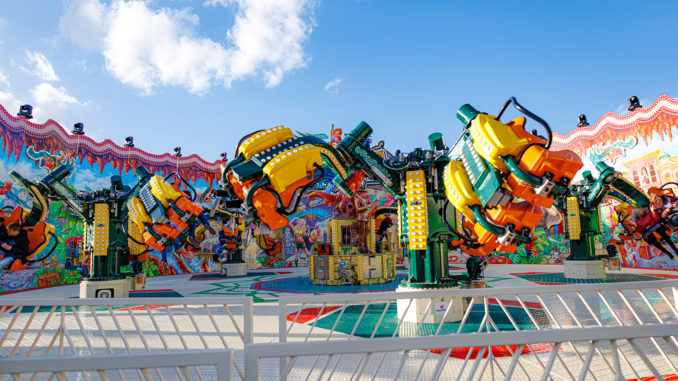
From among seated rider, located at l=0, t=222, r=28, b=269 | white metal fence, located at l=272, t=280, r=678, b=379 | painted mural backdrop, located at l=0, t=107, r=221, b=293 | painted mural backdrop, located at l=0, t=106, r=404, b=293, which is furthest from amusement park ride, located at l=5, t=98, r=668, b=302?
painted mural backdrop, located at l=0, t=107, r=221, b=293

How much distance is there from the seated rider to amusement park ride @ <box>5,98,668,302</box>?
33cm

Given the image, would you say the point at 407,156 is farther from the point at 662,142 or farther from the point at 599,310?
the point at 662,142

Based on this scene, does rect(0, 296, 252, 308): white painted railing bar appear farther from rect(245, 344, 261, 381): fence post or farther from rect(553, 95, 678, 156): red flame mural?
rect(553, 95, 678, 156): red flame mural

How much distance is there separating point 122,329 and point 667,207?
12.9 m

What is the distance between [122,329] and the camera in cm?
597

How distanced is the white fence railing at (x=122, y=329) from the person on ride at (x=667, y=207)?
1109 centimetres

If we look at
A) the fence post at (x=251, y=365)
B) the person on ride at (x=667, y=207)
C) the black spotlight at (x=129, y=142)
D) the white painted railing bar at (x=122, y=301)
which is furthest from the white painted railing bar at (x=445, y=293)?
the black spotlight at (x=129, y=142)

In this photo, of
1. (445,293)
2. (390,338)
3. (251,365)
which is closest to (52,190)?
(445,293)

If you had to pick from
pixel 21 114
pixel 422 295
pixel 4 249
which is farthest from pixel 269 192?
pixel 21 114

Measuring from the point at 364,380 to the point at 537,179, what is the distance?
254cm

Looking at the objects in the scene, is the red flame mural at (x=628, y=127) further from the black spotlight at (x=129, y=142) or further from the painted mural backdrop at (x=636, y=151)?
the black spotlight at (x=129, y=142)

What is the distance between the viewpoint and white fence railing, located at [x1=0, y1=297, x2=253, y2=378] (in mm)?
3213

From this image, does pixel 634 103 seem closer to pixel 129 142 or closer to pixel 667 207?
pixel 667 207

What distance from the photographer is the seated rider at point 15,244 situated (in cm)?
821
